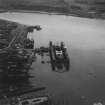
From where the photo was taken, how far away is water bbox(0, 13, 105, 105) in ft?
79.0

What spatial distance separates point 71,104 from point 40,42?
2093 centimetres

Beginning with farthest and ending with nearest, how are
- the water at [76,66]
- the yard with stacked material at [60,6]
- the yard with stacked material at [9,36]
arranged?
the yard with stacked material at [60,6], the yard with stacked material at [9,36], the water at [76,66]

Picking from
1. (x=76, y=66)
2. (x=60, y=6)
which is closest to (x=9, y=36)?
(x=76, y=66)

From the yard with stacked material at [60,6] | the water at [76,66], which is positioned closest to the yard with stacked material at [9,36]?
the water at [76,66]

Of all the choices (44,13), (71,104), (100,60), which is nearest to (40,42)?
(100,60)

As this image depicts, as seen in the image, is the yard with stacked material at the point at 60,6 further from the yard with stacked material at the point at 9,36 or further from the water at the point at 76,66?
the yard with stacked material at the point at 9,36

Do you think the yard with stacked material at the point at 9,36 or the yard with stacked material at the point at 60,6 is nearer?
the yard with stacked material at the point at 9,36

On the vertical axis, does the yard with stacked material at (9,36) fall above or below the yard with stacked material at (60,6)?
below

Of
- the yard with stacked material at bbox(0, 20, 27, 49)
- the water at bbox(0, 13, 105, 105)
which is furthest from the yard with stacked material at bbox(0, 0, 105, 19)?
the yard with stacked material at bbox(0, 20, 27, 49)

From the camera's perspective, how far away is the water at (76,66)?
24094 millimetres

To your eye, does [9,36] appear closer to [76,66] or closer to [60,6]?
[76,66]

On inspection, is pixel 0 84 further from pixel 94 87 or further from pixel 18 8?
pixel 18 8

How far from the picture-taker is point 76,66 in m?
31.3

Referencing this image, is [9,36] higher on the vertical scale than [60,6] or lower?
lower
